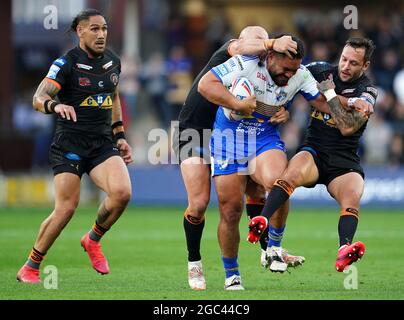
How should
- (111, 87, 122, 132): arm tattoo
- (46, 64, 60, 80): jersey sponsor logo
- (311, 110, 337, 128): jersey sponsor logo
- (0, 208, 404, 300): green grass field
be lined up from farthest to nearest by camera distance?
(111, 87, 122, 132): arm tattoo < (46, 64, 60, 80): jersey sponsor logo < (311, 110, 337, 128): jersey sponsor logo < (0, 208, 404, 300): green grass field

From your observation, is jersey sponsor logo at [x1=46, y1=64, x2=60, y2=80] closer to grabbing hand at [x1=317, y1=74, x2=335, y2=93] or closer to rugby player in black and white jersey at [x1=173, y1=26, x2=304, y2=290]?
rugby player in black and white jersey at [x1=173, y1=26, x2=304, y2=290]

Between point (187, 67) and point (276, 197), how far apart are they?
1464 cm

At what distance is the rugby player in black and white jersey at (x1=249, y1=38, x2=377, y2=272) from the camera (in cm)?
943

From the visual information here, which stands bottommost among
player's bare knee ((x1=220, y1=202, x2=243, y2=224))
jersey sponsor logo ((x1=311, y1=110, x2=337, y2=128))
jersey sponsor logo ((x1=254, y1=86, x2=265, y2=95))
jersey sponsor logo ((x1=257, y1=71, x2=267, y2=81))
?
player's bare knee ((x1=220, y1=202, x2=243, y2=224))

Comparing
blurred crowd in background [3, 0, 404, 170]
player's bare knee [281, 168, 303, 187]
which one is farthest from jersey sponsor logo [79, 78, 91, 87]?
blurred crowd in background [3, 0, 404, 170]

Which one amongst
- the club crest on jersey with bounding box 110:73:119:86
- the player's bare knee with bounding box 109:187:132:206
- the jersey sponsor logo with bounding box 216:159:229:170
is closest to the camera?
the jersey sponsor logo with bounding box 216:159:229:170

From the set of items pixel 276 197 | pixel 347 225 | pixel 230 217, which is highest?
pixel 276 197

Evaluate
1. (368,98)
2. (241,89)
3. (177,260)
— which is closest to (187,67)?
(177,260)

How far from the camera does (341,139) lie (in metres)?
9.91

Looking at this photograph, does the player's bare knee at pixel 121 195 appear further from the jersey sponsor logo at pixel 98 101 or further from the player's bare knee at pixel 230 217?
the player's bare knee at pixel 230 217

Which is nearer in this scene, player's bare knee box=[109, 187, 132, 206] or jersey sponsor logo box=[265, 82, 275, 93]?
jersey sponsor logo box=[265, 82, 275, 93]

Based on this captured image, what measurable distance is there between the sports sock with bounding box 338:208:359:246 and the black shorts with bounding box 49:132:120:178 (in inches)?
99.5

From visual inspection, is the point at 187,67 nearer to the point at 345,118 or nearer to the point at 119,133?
the point at 119,133

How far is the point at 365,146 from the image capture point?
2122cm
